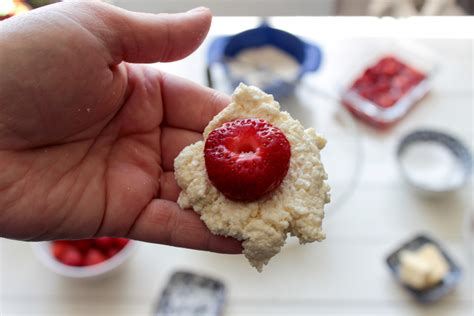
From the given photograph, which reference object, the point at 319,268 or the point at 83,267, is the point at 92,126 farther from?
the point at 319,268

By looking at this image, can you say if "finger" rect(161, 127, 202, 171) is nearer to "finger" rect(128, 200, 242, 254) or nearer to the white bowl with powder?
"finger" rect(128, 200, 242, 254)

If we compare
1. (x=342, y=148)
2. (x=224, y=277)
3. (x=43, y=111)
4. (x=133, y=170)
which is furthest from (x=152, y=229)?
(x=342, y=148)

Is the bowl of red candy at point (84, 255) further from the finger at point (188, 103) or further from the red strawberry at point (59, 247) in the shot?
the finger at point (188, 103)

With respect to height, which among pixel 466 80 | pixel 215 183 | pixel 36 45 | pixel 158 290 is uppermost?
pixel 36 45

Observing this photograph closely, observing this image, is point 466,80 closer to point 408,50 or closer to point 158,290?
point 408,50

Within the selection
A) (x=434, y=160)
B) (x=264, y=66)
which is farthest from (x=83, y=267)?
(x=434, y=160)

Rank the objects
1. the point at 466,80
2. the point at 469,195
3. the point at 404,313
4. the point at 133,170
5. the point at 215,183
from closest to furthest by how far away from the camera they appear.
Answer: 1. the point at 215,183
2. the point at 133,170
3. the point at 404,313
4. the point at 469,195
5. the point at 466,80
